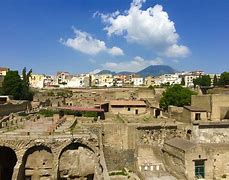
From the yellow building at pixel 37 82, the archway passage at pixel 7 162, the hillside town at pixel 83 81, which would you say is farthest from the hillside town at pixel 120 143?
the yellow building at pixel 37 82

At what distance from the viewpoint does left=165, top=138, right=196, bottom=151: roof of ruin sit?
2087 cm

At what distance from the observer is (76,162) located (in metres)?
16.3

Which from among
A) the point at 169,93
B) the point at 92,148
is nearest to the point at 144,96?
the point at 169,93

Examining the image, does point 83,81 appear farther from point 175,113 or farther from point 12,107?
point 175,113

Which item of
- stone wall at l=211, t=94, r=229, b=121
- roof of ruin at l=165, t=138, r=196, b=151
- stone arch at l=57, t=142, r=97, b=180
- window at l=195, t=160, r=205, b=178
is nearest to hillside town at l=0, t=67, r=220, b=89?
stone wall at l=211, t=94, r=229, b=121

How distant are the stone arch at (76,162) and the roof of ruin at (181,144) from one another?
22.9 ft

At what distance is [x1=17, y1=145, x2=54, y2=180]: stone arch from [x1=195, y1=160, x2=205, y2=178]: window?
9.48 meters

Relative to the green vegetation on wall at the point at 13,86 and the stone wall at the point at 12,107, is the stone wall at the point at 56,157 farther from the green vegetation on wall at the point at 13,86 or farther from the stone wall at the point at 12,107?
the green vegetation on wall at the point at 13,86

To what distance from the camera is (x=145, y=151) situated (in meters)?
23.2

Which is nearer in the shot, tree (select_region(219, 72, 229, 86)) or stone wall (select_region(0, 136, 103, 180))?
stone wall (select_region(0, 136, 103, 180))

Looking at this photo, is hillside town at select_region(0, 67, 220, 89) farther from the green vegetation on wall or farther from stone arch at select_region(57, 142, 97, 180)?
stone arch at select_region(57, 142, 97, 180)

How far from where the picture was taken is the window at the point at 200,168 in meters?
20.6

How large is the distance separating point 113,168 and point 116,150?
139 centimetres

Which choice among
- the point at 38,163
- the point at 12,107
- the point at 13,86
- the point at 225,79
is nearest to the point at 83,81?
the point at 225,79
